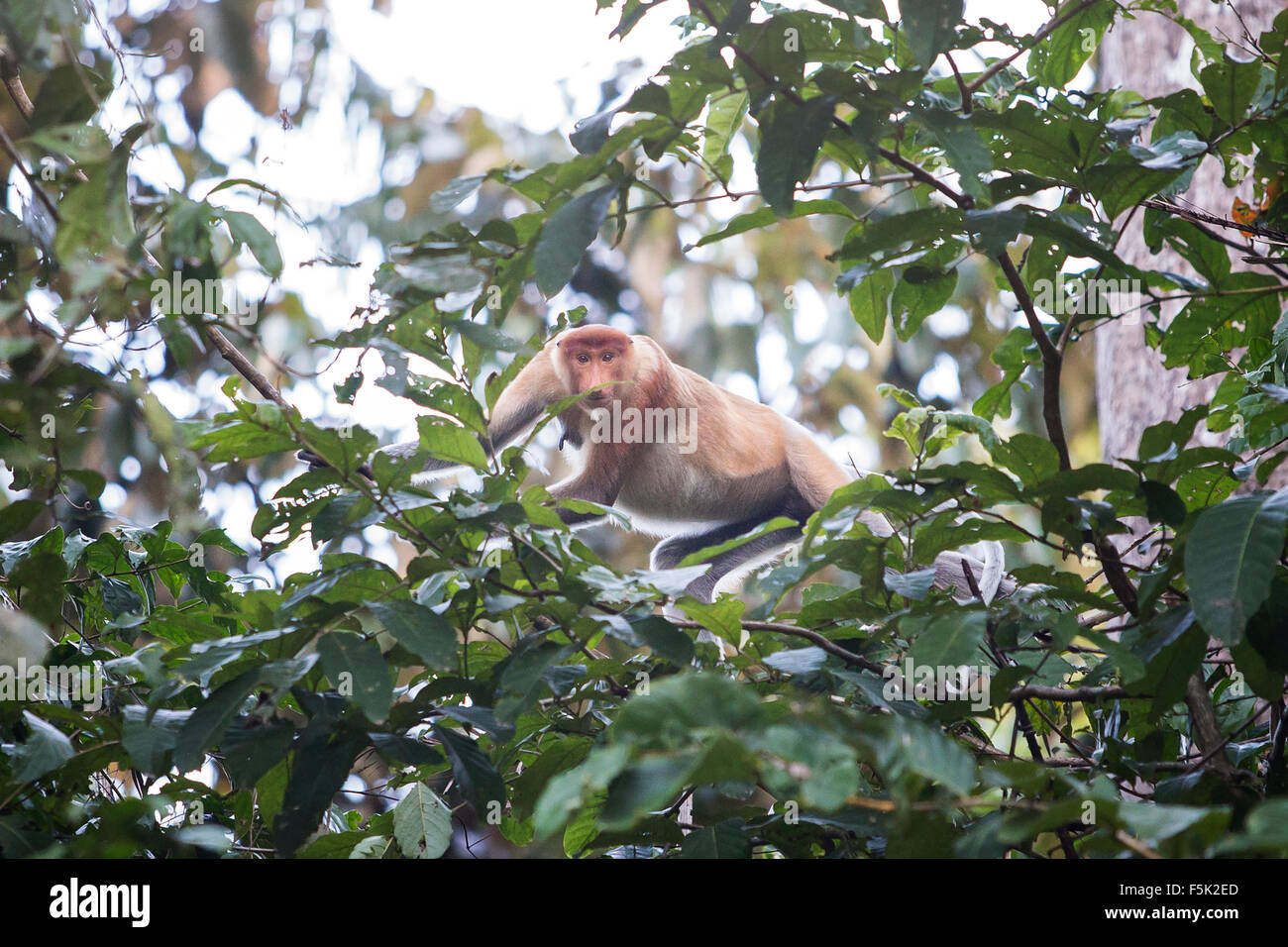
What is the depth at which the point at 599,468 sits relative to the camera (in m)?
4.26

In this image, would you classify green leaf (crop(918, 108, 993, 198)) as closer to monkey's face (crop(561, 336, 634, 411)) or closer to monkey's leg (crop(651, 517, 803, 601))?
monkey's face (crop(561, 336, 634, 411))

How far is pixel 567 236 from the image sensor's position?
1561 millimetres

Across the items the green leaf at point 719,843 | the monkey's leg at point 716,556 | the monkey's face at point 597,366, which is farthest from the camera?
the monkey's leg at point 716,556

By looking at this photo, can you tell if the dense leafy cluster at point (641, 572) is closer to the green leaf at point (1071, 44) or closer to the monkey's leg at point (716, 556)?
the green leaf at point (1071, 44)

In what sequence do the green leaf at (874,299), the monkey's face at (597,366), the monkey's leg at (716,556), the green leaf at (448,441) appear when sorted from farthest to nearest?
the monkey's leg at (716,556)
the monkey's face at (597,366)
the green leaf at (874,299)
the green leaf at (448,441)

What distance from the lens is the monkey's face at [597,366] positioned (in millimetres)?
4035

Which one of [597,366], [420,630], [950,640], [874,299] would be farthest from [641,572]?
[597,366]

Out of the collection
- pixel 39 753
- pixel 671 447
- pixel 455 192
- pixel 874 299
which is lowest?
pixel 39 753

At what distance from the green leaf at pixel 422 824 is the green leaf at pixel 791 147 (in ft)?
4.15

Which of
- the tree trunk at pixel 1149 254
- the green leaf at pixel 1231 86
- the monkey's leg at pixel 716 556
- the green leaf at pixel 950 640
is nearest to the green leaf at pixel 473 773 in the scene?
the green leaf at pixel 950 640

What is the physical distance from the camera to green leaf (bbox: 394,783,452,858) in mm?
1958

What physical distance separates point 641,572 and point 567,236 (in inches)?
21.3

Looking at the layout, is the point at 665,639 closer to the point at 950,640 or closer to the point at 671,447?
the point at 950,640
